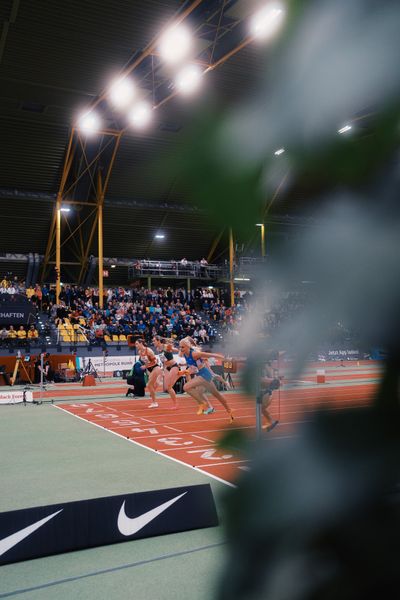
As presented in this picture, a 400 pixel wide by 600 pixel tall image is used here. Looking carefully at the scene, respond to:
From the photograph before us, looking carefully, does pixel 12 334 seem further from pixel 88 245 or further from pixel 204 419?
pixel 204 419

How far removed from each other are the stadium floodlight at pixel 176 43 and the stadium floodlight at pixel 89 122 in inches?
240

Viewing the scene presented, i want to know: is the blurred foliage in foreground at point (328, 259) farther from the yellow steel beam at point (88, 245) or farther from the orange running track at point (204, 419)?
the yellow steel beam at point (88, 245)

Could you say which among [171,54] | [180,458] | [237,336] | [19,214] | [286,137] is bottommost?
[180,458]

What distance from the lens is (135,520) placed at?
4.34 metres

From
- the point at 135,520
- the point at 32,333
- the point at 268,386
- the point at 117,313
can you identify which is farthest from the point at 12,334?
the point at 268,386

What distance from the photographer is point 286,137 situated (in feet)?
1.85

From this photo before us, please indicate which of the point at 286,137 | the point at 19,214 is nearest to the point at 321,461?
the point at 286,137

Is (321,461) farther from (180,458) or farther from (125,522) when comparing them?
(180,458)

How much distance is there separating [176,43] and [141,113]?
215 inches

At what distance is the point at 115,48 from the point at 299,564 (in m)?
23.8

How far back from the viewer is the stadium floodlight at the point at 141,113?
980 inches

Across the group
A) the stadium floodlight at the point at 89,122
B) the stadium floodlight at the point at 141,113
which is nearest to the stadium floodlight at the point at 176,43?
the stadium floodlight at the point at 141,113

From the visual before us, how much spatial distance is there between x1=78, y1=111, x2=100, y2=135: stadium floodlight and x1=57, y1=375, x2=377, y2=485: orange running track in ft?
47.5

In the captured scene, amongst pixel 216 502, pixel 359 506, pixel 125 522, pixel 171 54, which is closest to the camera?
pixel 359 506
